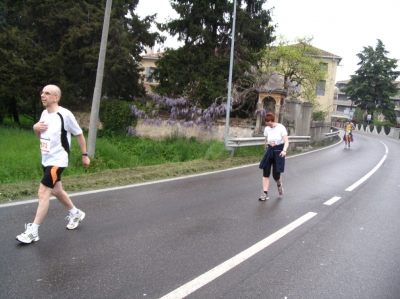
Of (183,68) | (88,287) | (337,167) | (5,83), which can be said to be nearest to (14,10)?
(5,83)

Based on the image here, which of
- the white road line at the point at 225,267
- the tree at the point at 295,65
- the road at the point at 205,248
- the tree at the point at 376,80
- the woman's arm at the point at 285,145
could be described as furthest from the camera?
the tree at the point at 376,80

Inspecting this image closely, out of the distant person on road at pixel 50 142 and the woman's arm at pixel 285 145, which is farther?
the woman's arm at pixel 285 145

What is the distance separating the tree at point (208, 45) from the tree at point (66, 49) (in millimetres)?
2453

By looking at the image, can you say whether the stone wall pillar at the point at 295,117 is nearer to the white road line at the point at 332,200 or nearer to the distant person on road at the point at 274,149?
the white road line at the point at 332,200

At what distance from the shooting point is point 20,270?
3857 mm

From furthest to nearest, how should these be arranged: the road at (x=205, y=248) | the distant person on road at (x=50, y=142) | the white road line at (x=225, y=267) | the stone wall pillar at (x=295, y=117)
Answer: the stone wall pillar at (x=295, y=117), the distant person on road at (x=50, y=142), the road at (x=205, y=248), the white road line at (x=225, y=267)

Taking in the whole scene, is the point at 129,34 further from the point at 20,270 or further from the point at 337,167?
the point at 20,270

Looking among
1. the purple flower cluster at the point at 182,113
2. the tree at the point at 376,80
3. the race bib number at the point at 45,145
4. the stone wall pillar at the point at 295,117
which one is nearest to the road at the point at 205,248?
the race bib number at the point at 45,145

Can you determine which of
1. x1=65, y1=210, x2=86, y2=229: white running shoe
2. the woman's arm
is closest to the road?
x1=65, y1=210, x2=86, y2=229: white running shoe

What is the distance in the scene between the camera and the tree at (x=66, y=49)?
70.2 feet

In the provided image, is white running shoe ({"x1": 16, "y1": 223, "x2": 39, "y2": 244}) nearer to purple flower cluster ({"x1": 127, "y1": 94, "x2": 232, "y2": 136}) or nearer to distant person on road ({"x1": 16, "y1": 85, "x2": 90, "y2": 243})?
distant person on road ({"x1": 16, "y1": 85, "x2": 90, "y2": 243})

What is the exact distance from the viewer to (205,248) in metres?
4.79

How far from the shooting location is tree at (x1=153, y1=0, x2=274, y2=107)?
22.5 meters

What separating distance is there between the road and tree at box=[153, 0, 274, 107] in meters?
15.4
